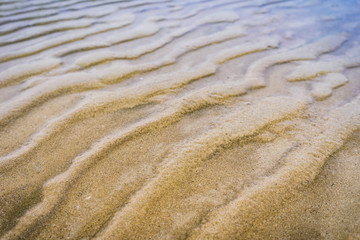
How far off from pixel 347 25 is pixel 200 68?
215 centimetres

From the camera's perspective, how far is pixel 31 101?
50.9 inches

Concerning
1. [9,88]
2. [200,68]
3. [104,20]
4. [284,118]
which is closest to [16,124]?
[9,88]

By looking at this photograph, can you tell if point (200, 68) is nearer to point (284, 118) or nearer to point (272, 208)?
point (284, 118)

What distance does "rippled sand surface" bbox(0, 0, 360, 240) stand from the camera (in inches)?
29.8

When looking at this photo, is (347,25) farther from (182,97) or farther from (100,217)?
(100,217)

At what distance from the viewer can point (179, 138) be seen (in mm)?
1056

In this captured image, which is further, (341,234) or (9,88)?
(9,88)

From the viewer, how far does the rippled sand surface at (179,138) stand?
2.48ft

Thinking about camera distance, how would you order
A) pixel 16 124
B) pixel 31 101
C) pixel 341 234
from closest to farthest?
pixel 341 234
pixel 16 124
pixel 31 101

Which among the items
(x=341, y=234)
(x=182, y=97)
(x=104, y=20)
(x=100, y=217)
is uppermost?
(x=104, y=20)

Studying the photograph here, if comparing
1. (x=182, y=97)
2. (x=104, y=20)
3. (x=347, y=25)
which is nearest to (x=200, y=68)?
(x=182, y=97)

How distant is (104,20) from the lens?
2605mm

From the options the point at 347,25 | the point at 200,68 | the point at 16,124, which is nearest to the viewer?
the point at 16,124

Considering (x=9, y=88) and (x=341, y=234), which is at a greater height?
(x=9, y=88)
